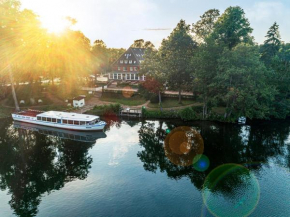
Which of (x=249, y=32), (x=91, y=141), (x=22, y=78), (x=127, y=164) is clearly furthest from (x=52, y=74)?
(x=249, y=32)

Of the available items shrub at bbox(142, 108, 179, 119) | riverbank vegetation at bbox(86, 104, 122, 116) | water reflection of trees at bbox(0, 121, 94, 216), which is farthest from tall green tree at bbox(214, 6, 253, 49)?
water reflection of trees at bbox(0, 121, 94, 216)

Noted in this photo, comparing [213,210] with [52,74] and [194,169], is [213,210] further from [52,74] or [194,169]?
[52,74]

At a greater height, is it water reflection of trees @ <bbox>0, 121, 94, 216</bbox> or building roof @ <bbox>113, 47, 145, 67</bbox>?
building roof @ <bbox>113, 47, 145, 67</bbox>

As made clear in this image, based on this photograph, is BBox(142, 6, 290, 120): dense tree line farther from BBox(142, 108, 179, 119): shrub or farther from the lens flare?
the lens flare

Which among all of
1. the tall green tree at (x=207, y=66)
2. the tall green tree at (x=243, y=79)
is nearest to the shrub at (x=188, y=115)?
the tall green tree at (x=207, y=66)

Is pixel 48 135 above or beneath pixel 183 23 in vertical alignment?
beneath

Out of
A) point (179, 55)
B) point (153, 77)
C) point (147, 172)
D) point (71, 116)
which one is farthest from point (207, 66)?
point (71, 116)
